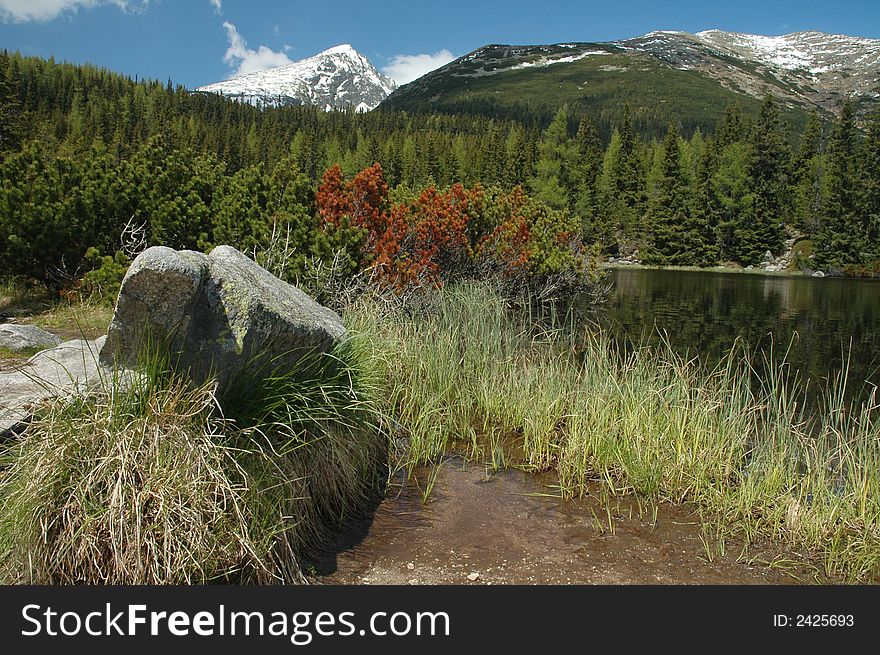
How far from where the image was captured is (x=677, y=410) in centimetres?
546

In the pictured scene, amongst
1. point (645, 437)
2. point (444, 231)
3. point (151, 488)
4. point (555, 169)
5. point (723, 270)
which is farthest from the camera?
point (555, 169)

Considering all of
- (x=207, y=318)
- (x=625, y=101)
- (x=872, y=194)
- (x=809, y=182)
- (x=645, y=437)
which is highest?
(x=625, y=101)

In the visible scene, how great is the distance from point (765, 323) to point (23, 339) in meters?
17.1

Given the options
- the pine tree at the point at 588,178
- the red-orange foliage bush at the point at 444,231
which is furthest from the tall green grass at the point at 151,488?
the pine tree at the point at 588,178

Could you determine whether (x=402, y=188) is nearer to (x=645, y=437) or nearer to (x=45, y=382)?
(x=645, y=437)

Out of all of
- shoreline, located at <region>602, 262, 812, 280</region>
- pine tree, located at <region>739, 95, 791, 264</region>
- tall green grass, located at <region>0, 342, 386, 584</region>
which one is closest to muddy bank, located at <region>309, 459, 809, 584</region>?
tall green grass, located at <region>0, 342, 386, 584</region>

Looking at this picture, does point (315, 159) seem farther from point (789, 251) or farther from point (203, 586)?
point (203, 586)

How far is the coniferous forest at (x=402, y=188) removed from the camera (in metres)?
10.0

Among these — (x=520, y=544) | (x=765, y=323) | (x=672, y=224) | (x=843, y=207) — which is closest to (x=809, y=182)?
(x=843, y=207)

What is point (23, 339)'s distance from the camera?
6.31 m

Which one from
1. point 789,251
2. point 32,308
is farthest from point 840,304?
point 789,251

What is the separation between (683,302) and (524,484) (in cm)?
1892

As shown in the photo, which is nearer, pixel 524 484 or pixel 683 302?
pixel 524 484

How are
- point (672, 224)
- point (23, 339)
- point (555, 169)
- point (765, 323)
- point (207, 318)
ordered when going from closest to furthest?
point (207, 318) → point (23, 339) → point (765, 323) → point (672, 224) → point (555, 169)
